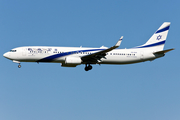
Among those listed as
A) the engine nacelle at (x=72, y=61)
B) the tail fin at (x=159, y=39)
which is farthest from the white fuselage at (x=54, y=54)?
the tail fin at (x=159, y=39)

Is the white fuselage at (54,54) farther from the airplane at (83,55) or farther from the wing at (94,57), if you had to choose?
the wing at (94,57)

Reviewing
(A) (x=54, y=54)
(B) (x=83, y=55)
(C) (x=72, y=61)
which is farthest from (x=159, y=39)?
(A) (x=54, y=54)

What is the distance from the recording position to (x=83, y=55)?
167 feet

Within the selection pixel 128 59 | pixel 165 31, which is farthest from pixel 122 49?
pixel 165 31

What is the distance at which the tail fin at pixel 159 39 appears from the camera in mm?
56156

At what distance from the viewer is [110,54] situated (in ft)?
171

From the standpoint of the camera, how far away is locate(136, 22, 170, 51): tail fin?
184 ft

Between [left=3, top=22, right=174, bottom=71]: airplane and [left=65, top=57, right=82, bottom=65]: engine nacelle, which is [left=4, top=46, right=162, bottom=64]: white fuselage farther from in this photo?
[left=65, top=57, right=82, bottom=65]: engine nacelle

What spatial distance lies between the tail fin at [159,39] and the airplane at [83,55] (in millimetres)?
467

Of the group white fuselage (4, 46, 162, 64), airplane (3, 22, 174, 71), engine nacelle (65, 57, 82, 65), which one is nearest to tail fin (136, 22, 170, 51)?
airplane (3, 22, 174, 71)

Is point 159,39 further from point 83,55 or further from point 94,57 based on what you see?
point 83,55

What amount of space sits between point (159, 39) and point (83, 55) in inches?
601

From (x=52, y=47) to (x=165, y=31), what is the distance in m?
21.3

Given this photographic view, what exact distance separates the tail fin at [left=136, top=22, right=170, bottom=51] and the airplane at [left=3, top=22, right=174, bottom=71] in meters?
0.47
